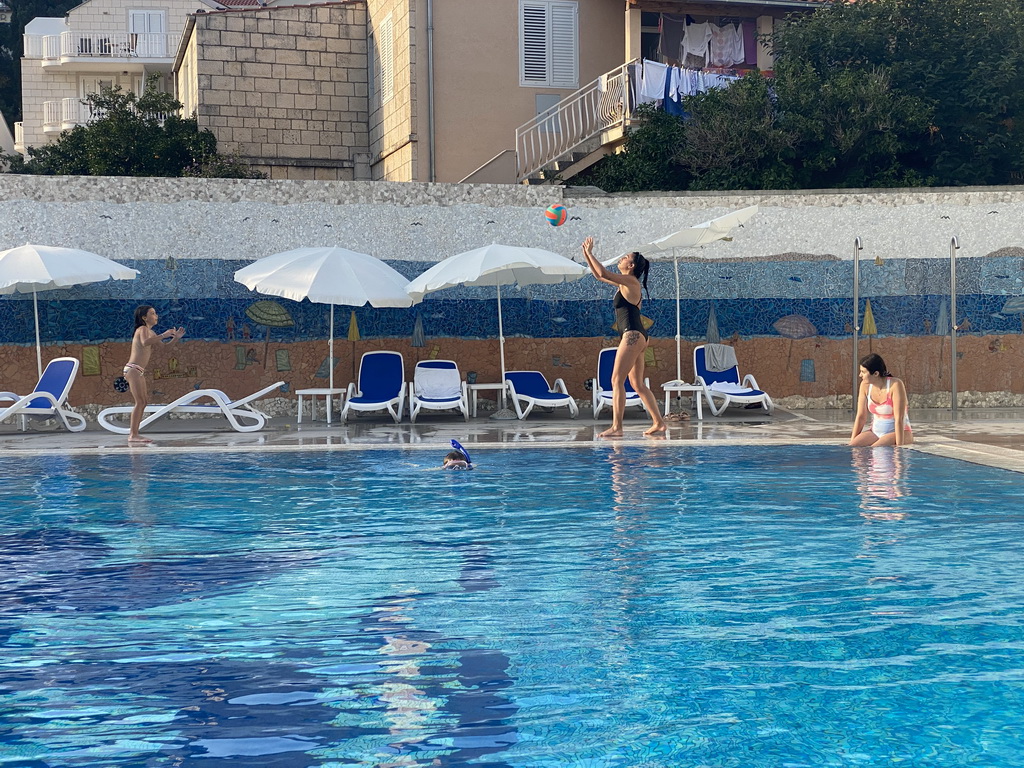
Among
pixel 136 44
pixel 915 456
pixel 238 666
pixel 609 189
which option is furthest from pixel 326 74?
pixel 238 666

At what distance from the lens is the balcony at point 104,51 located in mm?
33688

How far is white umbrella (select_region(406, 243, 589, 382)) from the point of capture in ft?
40.0

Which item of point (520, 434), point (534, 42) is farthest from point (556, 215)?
point (534, 42)

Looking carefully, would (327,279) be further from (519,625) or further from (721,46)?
(721,46)

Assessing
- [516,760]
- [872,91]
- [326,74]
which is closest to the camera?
[516,760]

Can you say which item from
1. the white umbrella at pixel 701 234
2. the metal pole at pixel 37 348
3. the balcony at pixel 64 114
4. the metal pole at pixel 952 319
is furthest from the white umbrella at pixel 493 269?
the balcony at pixel 64 114

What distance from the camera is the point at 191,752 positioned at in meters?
3.15

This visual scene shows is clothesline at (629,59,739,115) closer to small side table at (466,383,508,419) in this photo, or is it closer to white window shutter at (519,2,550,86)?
white window shutter at (519,2,550,86)

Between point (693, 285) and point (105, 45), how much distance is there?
1041 inches

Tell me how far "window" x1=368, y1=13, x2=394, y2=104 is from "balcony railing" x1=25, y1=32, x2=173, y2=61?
532 inches

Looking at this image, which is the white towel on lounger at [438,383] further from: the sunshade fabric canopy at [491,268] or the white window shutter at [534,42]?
the white window shutter at [534,42]

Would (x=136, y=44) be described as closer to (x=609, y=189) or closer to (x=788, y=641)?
(x=609, y=189)

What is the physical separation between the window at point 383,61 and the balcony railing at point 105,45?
13.5 metres

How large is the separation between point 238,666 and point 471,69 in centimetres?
1781
